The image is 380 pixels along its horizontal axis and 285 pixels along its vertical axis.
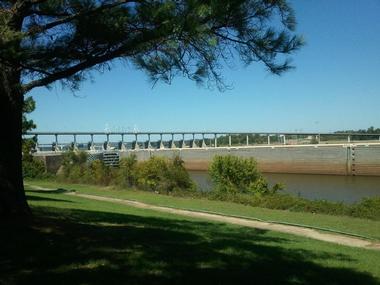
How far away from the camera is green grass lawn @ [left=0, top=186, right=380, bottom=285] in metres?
6.21

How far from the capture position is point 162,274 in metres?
6.33

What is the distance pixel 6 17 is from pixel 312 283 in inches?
221

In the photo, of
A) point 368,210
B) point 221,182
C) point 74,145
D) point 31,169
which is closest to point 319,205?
point 368,210

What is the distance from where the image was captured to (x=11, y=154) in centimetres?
933

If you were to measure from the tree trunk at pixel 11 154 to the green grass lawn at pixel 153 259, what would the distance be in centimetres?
47

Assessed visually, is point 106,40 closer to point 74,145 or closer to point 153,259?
point 153,259

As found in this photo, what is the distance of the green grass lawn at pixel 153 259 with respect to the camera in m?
6.21

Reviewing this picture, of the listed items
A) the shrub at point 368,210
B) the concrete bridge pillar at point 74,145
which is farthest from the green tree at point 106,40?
the concrete bridge pillar at point 74,145

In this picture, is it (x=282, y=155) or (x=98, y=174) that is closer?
(x=98, y=174)

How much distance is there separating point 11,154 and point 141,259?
3529mm

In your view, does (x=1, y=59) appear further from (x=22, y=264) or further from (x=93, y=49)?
(x=22, y=264)

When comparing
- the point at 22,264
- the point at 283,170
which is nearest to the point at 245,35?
the point at 22,264

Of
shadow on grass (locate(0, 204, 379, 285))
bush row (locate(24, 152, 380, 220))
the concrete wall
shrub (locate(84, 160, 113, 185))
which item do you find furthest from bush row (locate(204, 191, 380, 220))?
the concrete wall

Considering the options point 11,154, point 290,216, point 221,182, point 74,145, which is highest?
point 11,154
